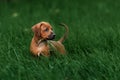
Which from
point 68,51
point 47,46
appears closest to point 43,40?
point 47,46

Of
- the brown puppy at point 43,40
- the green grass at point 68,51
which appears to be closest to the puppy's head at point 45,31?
the brown puppy at point 43,40

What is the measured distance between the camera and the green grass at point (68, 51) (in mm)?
5102

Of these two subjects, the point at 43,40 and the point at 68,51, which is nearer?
the point at 43,40

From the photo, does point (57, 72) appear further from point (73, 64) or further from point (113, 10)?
point (113, 10)

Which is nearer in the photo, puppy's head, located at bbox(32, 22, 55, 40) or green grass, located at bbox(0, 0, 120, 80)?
green grass, located at bbox(0, 0, 120, 80)

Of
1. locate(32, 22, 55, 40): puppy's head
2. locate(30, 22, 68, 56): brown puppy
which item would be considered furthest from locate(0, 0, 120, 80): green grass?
locate(32, 22, 55, 40): puppy's head

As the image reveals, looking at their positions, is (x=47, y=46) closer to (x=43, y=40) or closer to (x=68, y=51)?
(x=43, y=40)

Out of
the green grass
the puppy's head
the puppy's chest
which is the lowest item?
the green grass

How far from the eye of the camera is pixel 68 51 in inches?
239

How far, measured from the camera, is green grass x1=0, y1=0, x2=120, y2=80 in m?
5.10

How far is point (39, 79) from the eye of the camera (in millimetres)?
5020

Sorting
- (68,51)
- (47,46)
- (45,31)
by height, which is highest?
(45,31)

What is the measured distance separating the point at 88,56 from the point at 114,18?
3.73 metres

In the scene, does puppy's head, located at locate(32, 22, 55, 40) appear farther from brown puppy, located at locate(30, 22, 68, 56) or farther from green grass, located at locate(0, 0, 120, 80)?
green grass, located at locate(0, 0, 120, 80)
